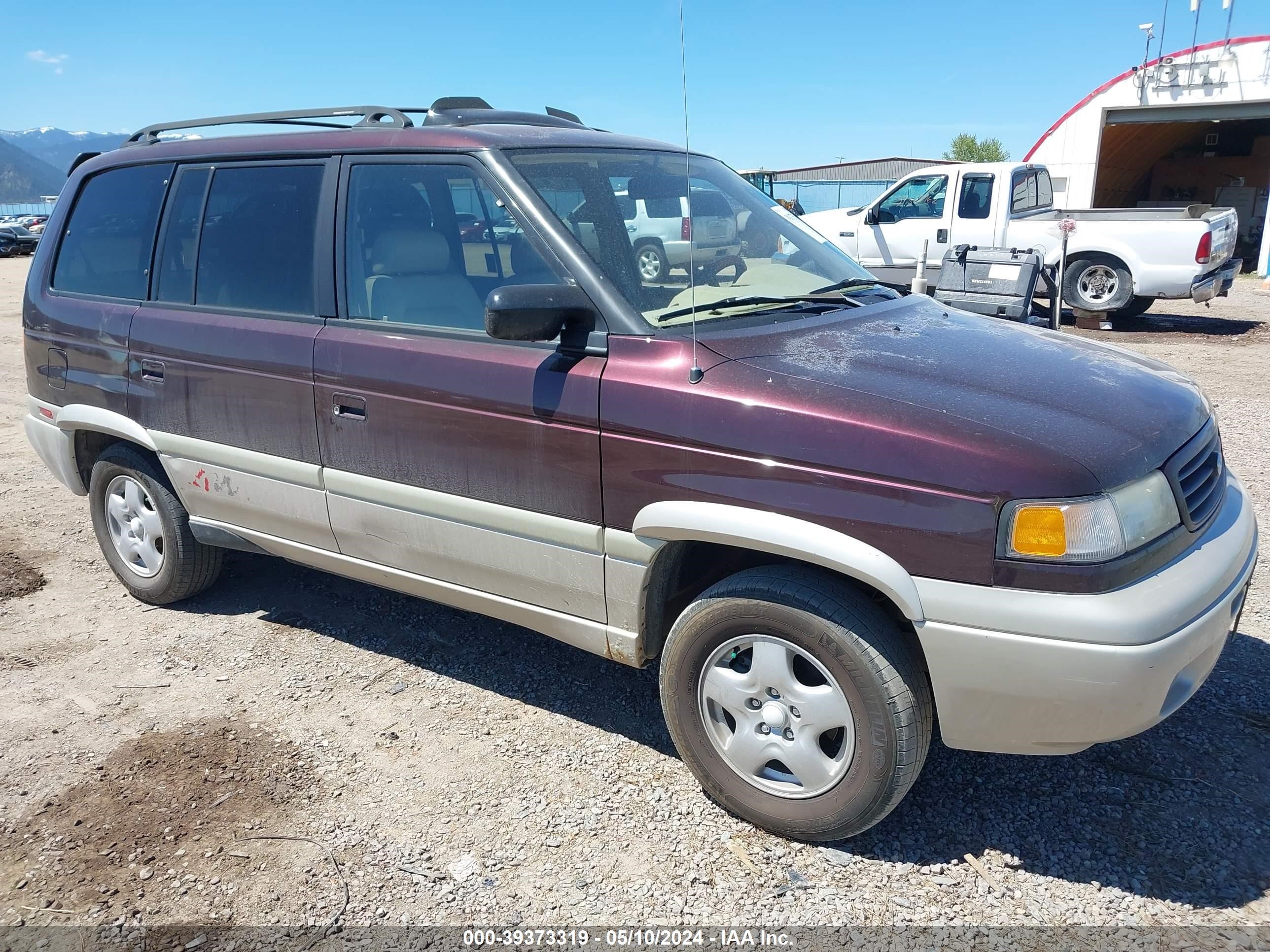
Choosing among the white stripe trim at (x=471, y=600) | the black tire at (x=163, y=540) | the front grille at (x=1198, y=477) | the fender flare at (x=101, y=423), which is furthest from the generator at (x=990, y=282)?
the fender flare at (x=101, y=423)

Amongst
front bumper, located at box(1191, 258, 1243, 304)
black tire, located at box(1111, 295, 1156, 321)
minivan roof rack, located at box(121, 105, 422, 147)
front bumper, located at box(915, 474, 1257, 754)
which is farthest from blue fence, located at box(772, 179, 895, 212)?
front bumper, located at box(915, 474, 1257, 754)

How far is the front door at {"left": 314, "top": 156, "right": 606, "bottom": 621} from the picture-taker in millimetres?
2955

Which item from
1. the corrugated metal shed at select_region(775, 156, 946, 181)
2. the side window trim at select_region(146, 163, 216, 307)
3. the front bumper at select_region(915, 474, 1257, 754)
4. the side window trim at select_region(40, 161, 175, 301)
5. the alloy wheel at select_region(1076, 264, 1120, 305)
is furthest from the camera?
the corrugated metal shed at select_region(775, 156, 946, 181)

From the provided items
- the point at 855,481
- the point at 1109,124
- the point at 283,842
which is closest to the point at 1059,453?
the point at 855,481

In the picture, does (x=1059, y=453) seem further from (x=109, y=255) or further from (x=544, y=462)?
(x=109, y=255)

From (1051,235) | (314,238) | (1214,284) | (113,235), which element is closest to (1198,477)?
(314,238)

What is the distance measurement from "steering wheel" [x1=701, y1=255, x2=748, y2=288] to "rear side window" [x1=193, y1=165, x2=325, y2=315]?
4.92ft

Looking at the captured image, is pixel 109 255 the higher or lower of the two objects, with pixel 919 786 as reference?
higher

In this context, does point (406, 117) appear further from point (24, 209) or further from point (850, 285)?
point (24, 209)

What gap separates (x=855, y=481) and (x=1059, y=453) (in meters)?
0.49

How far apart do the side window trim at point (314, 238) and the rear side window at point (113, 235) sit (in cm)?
6

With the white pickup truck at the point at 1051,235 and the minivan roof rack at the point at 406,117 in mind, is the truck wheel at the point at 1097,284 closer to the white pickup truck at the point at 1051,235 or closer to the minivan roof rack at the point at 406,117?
the white pickup truck at the point at 1051,235

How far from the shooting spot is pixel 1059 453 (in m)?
2.32

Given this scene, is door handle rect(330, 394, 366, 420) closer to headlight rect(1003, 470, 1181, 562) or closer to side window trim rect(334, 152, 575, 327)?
side window trim rect(334, 152, 575, 327)
